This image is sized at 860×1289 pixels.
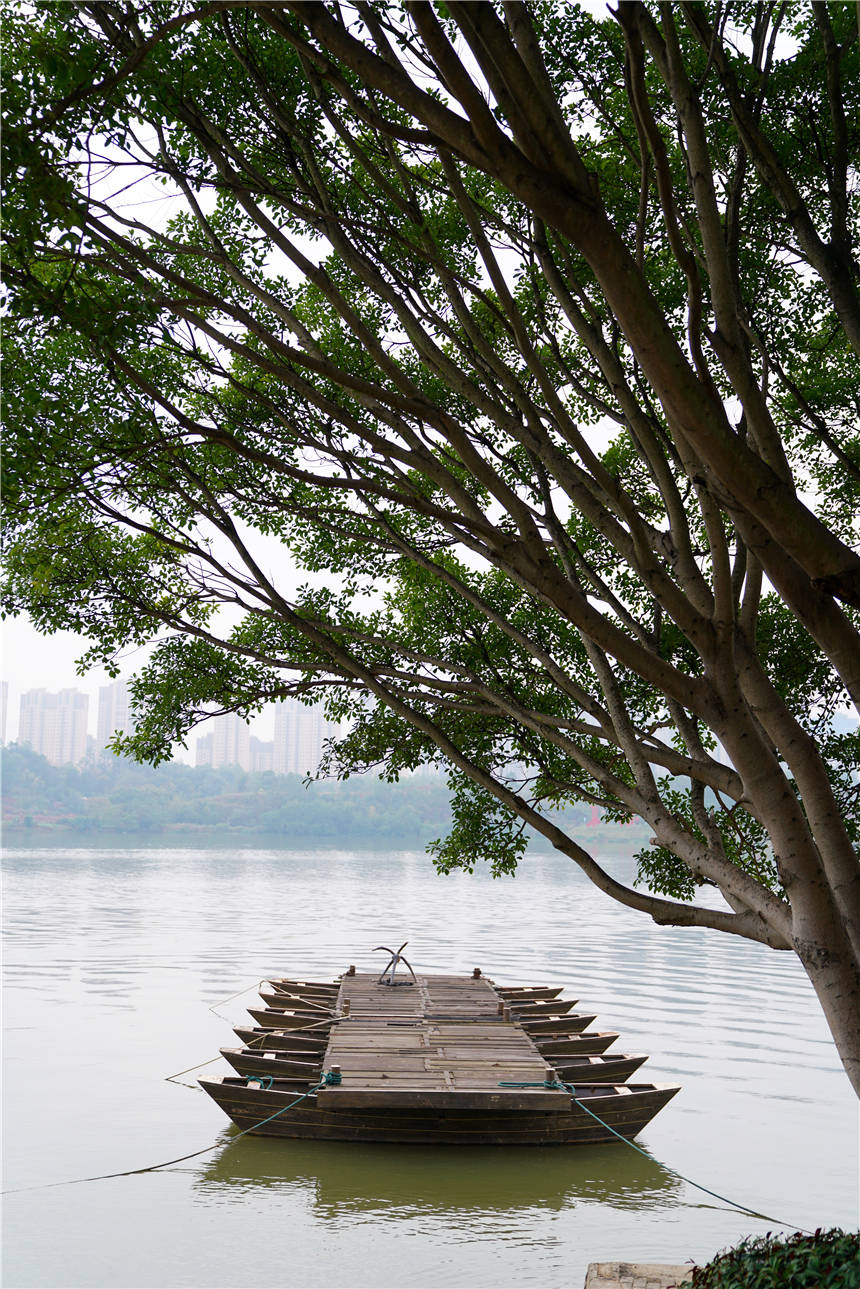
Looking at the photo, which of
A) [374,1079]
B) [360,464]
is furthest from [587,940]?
[360,464]

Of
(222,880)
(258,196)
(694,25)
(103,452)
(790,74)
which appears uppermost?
(790,74)

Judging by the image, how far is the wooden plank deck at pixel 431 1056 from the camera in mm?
10688

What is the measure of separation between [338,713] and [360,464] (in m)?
3.85

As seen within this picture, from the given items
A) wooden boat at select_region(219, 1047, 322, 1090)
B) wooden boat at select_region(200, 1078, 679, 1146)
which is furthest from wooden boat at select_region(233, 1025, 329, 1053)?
wooden boat at select_region(200, 1078, 679, 1146)

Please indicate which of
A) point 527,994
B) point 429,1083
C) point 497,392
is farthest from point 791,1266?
point 527,994

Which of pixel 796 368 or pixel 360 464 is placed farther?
pixel 796 368

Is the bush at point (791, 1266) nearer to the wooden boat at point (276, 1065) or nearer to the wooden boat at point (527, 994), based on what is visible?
the wooden boat at point (276, 1065)

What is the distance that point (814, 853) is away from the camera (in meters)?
4.29

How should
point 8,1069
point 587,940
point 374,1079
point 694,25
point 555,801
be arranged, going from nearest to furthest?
point 694,25 → point 555,801 → point 374,1079 → point 8,1069 → point 587,940

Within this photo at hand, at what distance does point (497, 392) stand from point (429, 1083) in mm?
7651

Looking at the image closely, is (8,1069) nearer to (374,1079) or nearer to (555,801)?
(374,1079)

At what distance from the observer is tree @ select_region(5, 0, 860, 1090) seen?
3789 mm

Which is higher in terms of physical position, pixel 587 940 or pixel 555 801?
pixel 555 801

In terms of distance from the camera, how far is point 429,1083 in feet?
36.4
